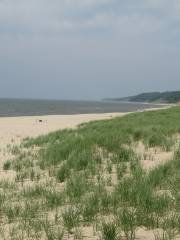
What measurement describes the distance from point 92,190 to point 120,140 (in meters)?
5.75

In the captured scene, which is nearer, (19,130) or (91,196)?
(91,196)

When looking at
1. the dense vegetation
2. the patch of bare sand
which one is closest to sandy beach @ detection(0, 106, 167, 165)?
the patch of bare sand

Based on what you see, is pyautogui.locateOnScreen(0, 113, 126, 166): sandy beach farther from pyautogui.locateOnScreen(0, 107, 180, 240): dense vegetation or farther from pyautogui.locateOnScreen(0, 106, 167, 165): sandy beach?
pyautogui.locateOnScreen(0, 107, 180, 240): dense vegetation

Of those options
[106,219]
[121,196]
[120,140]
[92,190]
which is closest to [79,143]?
[120,140]

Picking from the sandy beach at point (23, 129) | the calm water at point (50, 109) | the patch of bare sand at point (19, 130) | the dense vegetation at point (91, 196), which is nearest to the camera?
the dense vegetation at point (91, 196)

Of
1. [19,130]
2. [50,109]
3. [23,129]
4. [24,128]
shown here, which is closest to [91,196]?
[19,130]

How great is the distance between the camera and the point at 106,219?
18.3 ft

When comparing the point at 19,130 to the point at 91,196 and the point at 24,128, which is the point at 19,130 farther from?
the point at 91,196

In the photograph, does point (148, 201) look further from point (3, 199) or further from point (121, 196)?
point (3, 199)

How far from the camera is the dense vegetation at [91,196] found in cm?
521

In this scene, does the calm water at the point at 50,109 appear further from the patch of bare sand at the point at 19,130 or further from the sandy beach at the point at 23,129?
the patch of bare sand at the point at 19,130

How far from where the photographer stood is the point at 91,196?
21.7ft

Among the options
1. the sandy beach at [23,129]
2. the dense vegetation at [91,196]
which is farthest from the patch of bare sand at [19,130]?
the dense vegetation at [91,196]

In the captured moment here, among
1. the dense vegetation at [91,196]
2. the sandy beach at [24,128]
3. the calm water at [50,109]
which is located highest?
the dense vegetation at [91,196]
